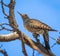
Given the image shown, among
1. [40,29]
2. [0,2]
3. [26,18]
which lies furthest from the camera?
[26,18]

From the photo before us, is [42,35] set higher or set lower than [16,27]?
lower

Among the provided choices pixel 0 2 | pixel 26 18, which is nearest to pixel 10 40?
pixel 0 2

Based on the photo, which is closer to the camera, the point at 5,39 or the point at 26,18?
the point at 5,39

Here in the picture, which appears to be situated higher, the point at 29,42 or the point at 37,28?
the point at 29,42

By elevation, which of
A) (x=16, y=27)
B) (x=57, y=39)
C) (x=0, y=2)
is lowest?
(x=57, y=39)

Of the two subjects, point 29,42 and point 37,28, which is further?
point 37,28

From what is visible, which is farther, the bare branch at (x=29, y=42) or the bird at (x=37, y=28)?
the bird at (x=37, y=28)

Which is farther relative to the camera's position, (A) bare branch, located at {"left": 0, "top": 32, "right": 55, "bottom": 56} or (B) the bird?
(B) the bird

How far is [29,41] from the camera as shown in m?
3.49

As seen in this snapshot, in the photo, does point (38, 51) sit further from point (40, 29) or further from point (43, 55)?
point (40, 29)

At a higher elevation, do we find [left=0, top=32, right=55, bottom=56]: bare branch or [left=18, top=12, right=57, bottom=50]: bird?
[left=0, top=32, right=55, bottom=56]: bare branch

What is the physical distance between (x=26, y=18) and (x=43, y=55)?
2.91 metres

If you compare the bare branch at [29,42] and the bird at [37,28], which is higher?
A: the bare branch at [29,42]

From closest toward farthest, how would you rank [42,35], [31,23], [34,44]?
1. [34,44]
2. [42,35]
3. [31,23]
